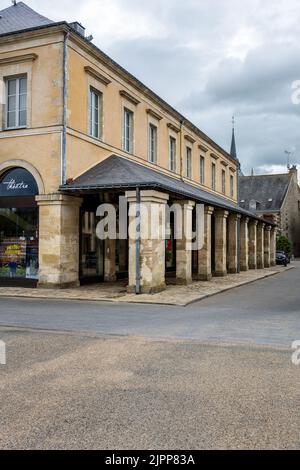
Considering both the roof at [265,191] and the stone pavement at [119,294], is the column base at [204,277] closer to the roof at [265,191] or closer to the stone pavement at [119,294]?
the stone pavement at [119,294]

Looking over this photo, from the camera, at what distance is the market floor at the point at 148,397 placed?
3549 mm

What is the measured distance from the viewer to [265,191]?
212 feet

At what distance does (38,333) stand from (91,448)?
15.9ft

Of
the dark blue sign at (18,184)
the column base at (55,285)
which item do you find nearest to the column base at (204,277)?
the column base at (55,285)

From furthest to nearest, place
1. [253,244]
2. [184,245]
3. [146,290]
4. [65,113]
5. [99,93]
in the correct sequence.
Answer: [253,244] < [99,93] < [184,245] < [65,113] < [146,290]

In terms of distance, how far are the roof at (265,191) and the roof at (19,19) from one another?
156 ft

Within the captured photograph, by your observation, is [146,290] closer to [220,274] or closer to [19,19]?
[220,274]

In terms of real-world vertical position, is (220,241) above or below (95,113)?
below

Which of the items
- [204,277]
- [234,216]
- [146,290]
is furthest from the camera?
[234,216]

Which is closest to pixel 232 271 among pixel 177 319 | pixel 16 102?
pixel 16 102

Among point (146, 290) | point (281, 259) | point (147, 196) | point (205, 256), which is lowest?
point (146, 290)

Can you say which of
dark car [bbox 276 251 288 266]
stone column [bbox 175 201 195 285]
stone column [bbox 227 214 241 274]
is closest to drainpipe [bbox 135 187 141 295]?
stone column [bbox 175 201 195 285]

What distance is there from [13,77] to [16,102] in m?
0.90

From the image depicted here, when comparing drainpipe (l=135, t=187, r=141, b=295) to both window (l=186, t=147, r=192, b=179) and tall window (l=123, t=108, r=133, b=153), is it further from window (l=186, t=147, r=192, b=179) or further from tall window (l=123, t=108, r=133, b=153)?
window (l=186, t=147, r=192, b=179)
